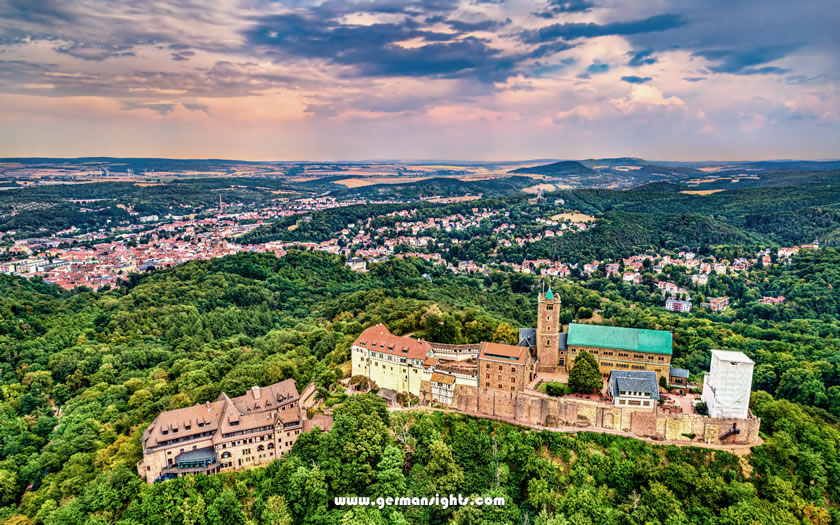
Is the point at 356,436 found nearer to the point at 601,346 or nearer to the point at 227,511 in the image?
the point at 227,511

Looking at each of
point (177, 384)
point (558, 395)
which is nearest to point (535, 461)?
point (558, 395)

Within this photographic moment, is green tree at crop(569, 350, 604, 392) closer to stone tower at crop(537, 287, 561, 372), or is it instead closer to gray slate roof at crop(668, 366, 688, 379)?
stone tower at crop(537, 287, 561, 372)

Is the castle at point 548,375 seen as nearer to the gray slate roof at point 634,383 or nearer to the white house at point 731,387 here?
the gray slate roof at point 634,383

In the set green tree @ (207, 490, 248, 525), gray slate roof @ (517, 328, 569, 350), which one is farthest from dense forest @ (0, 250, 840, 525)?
gray slate roof @ (517, 328, 569, 350)

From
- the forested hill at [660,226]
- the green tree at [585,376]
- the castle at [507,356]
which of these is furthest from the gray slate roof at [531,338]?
the forested hill at [660,226]

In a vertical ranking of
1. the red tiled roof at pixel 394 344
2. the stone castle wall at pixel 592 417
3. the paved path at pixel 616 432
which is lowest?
the paved path at pixel 616 432
